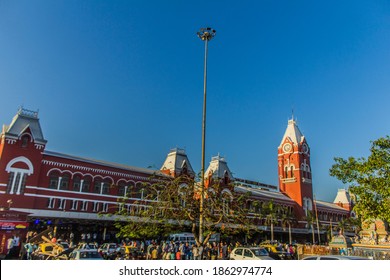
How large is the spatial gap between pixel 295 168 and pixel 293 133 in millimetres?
6919

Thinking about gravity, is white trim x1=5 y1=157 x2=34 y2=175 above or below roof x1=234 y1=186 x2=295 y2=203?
below

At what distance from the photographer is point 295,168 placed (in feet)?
204

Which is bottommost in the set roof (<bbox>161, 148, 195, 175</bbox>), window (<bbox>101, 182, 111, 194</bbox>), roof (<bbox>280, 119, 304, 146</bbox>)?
window (<bbox>101, 182, 111, 194</bbox>)

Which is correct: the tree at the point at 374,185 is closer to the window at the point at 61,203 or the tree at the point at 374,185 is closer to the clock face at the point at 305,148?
the window at the point at 61,203

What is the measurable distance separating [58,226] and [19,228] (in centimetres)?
419

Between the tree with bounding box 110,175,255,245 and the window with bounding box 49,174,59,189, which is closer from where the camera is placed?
the tree with bounding box 110,175,255,245

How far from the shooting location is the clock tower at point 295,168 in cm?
6097

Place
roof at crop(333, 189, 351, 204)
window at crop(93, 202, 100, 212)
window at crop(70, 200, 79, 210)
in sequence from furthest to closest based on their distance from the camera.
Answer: roof at crop(333, 189, 351, 204) < window at crop(93, 202, 100, 212) < window at crop(70, 200, 79, 210)

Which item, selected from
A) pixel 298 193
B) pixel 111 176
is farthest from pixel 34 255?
pixel 298 193

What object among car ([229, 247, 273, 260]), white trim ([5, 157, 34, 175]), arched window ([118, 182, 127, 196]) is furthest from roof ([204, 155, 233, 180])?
car ([229, 247, 273, 260])

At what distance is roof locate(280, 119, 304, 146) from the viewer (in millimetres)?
63138

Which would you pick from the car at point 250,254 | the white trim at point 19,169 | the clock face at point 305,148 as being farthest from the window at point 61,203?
the clock face at point 305,148

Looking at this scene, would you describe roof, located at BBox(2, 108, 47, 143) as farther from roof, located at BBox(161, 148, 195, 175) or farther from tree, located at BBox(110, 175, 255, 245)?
tree, located at BBox(110, 175, 255, 245)

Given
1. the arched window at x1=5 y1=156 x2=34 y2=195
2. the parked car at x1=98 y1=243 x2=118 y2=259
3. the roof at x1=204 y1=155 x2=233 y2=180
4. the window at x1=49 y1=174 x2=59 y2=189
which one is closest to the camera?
the parked car at x1=98 y1=243 x2=118 y2=259
